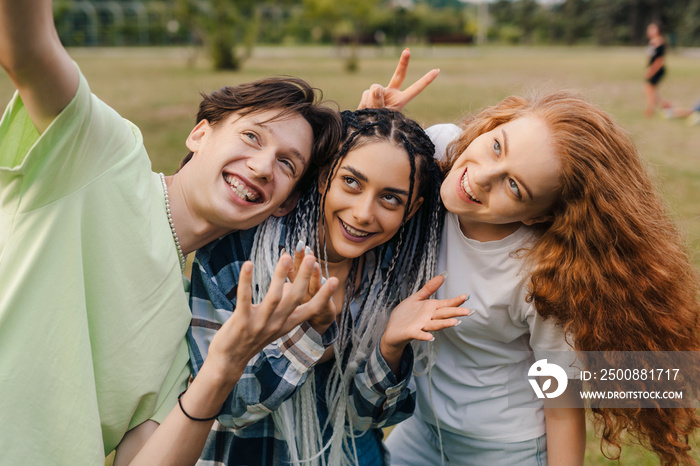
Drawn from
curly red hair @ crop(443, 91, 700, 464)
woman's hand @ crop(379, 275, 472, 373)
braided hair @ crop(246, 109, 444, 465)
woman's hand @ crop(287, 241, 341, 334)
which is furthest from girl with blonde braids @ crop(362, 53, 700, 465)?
woman's hand @ crop(287, 241, 341, 334)

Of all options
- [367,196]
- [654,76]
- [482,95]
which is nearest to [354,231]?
[367,196]

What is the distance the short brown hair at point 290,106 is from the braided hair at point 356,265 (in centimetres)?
5

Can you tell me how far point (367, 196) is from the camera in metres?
2.14

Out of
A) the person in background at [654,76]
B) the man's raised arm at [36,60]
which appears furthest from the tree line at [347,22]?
the man's raised arm at [36,60]

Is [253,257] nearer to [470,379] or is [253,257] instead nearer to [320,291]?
[320,291]

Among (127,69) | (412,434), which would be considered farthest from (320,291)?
(127,69)

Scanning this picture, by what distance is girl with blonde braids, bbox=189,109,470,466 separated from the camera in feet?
6.64

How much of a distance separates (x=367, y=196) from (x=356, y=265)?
1.07ft

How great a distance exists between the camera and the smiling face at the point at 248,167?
212 centimetres

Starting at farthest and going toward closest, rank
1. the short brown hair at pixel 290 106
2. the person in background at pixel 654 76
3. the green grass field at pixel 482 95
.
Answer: the person in background at pixel 654 76 < the green grass field at pixel 482 95 < the short brown hair at pixel 290 106

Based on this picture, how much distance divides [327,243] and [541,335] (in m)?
0.84

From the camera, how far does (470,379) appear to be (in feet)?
8.07

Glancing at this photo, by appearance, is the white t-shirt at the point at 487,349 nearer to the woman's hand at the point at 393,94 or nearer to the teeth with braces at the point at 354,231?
the woman's hand at the point at 393,94

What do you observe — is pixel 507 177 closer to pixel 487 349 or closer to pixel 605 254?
pixel 605 254
